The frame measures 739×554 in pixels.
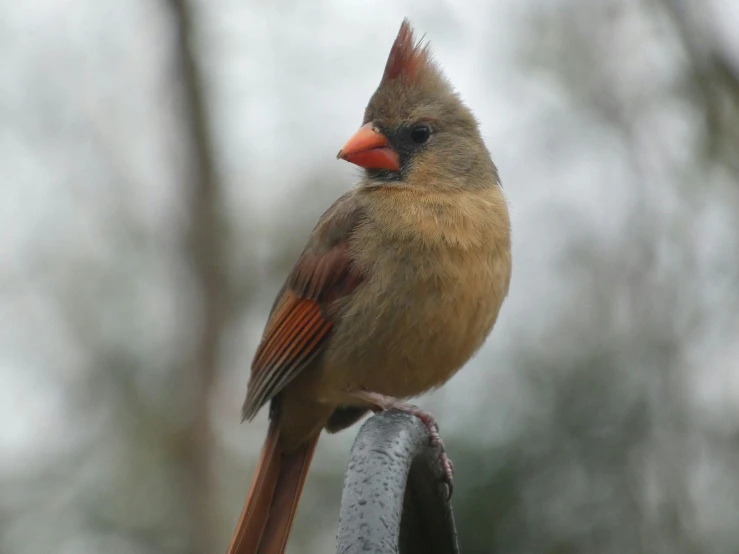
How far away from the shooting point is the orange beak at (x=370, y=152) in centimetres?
323

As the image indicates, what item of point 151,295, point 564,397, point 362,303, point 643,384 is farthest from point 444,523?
point 151,295

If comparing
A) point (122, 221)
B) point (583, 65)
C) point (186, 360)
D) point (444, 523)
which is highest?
point (583, 65)

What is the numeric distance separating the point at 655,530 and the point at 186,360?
367cm

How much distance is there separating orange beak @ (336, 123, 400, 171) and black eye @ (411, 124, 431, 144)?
0.37ft

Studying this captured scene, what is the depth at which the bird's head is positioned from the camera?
3275 mm

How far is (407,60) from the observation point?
134 inches

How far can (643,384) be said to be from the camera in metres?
4.25

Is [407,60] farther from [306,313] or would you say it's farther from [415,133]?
[306,313]

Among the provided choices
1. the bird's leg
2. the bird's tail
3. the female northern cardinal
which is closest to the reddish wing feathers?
the female northern cardinal

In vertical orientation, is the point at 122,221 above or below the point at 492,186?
above

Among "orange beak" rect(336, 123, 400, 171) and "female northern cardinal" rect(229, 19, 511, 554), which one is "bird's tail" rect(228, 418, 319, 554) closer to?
"female northern cardinal" rect(229, 19, 511, 554)

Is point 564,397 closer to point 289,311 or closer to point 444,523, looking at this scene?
point 289,311

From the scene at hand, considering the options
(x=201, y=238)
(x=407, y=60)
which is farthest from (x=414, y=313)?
(x=201, y=238)

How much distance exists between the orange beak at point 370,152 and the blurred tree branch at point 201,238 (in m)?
3.57
